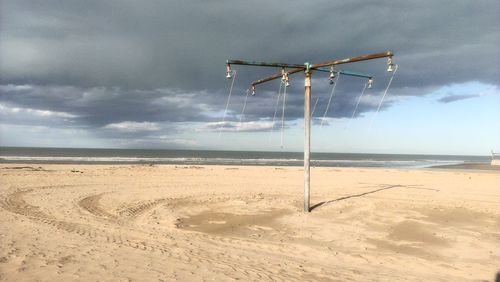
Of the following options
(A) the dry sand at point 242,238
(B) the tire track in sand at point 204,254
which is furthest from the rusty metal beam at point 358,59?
(B) the tire track in sand at point 204,254

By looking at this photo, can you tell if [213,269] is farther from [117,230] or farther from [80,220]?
[80,220]

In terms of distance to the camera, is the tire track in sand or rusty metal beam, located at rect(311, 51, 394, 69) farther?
rusty metal beam, located at rect(311, 51, 394, 69)

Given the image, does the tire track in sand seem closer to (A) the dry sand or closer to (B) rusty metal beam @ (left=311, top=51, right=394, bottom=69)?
(A) the dry sand

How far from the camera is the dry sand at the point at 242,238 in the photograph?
249 inches

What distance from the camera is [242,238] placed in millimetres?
9109

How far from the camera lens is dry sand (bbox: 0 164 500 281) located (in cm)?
632

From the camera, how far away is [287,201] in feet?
48.8

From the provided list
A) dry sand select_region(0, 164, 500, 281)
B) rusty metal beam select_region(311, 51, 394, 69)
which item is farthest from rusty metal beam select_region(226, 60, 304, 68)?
dry sand select_region(0, 164, 500, 281)

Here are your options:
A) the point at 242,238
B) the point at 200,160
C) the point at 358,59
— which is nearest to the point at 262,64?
the point at 358,59

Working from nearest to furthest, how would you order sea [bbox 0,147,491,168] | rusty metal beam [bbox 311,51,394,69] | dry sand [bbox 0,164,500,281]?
1. dry sand [bbox 0,164,500,281]
2. rusty metal beam [bbox 311,51,394,69]
3. sea [bbox 0,147,491,168]

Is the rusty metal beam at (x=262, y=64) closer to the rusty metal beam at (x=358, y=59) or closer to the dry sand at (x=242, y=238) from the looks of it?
the rusty metal beam at (x=358, y=59)

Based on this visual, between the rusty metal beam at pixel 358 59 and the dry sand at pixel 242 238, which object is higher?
the rusty metal beam at pixel 358 59

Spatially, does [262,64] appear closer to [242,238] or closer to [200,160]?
[242,238]

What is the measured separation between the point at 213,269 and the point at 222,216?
553cm
